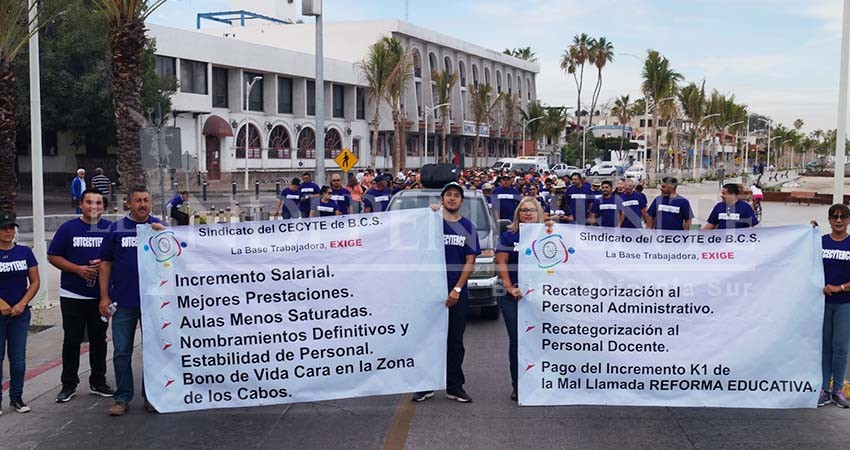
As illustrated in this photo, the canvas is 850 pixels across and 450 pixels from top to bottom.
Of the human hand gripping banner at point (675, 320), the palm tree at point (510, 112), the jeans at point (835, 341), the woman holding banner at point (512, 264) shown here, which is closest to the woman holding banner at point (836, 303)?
the jeans at point (835, 341)

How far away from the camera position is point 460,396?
23.0 ft

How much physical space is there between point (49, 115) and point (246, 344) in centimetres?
3474

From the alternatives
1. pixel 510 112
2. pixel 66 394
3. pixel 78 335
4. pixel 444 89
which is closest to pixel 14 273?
pixel 78 335

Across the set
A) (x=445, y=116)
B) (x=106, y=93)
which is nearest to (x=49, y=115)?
(x=106, y=93)

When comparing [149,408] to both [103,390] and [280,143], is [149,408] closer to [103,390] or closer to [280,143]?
[103,390]

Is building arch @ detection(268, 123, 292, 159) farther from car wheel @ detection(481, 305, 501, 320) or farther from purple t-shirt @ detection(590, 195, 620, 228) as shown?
car wheel @ detection(481, 305, 501, 320)

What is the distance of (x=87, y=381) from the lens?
7910mm

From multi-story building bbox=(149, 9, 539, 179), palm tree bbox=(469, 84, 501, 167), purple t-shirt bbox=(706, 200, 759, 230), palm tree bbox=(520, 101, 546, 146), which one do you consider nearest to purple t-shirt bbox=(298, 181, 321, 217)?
purple t-shirt bbox=(706, 200, 759, 230)

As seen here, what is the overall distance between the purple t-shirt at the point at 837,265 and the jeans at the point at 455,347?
2.98 meters

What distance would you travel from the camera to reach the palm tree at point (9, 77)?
11.1 metres

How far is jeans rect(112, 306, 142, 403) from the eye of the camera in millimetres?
6676

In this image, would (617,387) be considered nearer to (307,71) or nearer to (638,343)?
(638,343)

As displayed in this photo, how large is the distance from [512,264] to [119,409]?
352 centimetres

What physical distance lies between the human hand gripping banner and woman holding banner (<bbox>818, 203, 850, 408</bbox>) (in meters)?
0.27
